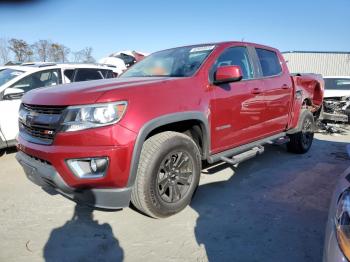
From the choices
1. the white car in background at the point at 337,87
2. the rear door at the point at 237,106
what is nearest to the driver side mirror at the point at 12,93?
the rear door at the point at 237,106

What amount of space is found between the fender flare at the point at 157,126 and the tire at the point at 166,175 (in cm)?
15

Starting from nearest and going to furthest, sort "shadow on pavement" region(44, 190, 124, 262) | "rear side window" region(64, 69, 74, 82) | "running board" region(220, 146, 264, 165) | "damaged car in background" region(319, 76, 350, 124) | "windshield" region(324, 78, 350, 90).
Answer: "shadow on pavement" region(44, 190, 124, 262) → "running board" region(220, 146, 264, 165) → "rear side window" region(64, 69, 74, 82) → "damaged car in background" region(319, 76, 350, 124) → "windshield" region(324, 78, 350, 90)

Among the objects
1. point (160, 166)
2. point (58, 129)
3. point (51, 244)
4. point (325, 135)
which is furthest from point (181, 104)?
point (325, 135)

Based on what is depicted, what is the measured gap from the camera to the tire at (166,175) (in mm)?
3113

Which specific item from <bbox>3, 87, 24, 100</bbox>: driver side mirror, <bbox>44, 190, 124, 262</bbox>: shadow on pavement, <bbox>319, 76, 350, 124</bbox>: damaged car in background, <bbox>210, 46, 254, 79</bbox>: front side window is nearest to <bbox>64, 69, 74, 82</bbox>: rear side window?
<bbox>3, 87, 24, 100</bbox>: driver side mirror

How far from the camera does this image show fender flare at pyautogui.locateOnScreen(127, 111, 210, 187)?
2.94 meters

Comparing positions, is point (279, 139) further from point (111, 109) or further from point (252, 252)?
point (111, 109)

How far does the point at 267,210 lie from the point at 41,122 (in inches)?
101

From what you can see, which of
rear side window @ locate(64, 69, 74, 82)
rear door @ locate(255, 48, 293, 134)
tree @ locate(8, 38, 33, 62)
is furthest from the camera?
tree @ locate(8, 38, 33, 62)

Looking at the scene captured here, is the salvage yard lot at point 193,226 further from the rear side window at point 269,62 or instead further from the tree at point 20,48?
the tree at point 20,48

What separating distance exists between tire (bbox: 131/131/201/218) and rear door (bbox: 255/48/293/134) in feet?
5.55

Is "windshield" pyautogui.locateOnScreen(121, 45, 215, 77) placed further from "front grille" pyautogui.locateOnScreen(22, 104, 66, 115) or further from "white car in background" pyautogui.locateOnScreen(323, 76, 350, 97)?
"white car in background" pyautogui.locateOnScreen(323, 76, 350, 97)

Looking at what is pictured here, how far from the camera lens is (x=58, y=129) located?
2.90 metres

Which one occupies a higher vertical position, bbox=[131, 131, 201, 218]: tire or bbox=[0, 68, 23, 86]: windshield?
bbox=[0, 68, 23, 86]: windshield
